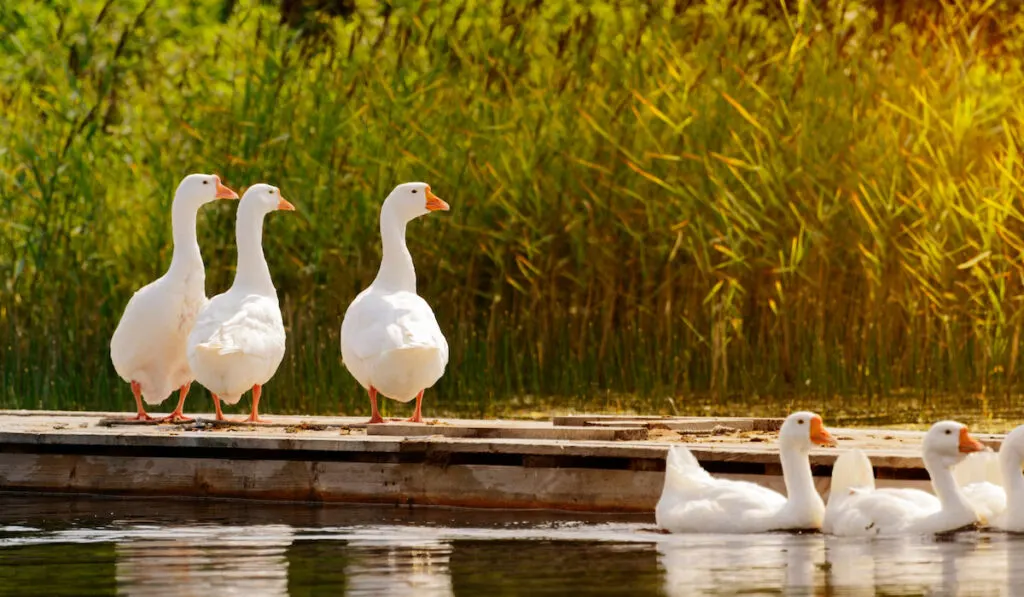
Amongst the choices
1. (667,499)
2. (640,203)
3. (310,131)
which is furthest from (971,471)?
(310,131)

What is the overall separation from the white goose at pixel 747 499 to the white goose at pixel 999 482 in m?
0.70

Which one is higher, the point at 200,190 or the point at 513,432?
the point at 200,190

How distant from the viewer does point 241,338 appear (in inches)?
490

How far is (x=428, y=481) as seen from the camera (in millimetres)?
11609

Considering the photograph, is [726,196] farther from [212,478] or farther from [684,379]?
[212,478]

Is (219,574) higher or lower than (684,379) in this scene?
lower

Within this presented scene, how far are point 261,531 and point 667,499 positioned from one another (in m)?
1.92

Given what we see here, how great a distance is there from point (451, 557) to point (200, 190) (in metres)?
4.78

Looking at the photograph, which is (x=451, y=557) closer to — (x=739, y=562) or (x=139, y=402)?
(x=739, y=562)

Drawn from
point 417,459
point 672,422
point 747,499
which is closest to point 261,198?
point 417,459

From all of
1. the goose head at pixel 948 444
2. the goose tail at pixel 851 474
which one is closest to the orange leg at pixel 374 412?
the goose tail at pixel 851 474

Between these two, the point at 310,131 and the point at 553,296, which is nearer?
the point at 553,296

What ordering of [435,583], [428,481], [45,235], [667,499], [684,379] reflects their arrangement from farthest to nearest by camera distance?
[45,235]
[684,379]
[428,481]
[667,499]
[435,583]

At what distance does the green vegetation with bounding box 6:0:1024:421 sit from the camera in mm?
15258
